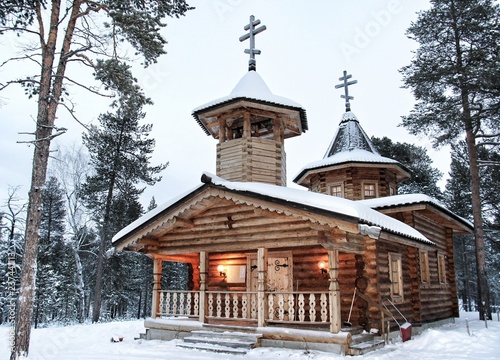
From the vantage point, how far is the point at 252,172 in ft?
49.3

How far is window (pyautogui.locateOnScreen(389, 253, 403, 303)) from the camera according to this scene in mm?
13977

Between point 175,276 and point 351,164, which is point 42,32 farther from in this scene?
point 175,276

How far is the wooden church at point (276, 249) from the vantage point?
1102cm

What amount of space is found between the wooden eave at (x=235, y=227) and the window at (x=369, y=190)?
818 cm

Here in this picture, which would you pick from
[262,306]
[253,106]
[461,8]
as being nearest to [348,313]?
[262,306]

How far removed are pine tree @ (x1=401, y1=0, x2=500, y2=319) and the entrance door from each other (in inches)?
428

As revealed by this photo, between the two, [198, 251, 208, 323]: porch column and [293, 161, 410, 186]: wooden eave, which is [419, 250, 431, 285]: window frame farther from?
[198, 251, 208, 323]: porch column

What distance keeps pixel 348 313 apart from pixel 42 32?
1209 centimetres

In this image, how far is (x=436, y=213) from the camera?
56.0ft

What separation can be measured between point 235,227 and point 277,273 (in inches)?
107

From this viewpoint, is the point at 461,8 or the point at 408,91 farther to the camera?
the point at 408,91

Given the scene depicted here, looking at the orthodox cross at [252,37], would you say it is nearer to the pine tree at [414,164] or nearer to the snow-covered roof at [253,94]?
the snow-covered roof at [253,94]

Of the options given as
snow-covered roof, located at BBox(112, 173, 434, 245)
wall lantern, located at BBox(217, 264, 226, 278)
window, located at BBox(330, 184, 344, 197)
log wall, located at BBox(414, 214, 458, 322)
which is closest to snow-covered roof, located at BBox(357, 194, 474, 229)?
log wall, located at BBox(414, 214, 458, 322)

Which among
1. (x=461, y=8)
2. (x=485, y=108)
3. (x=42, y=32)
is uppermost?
(x=461, y=8)
